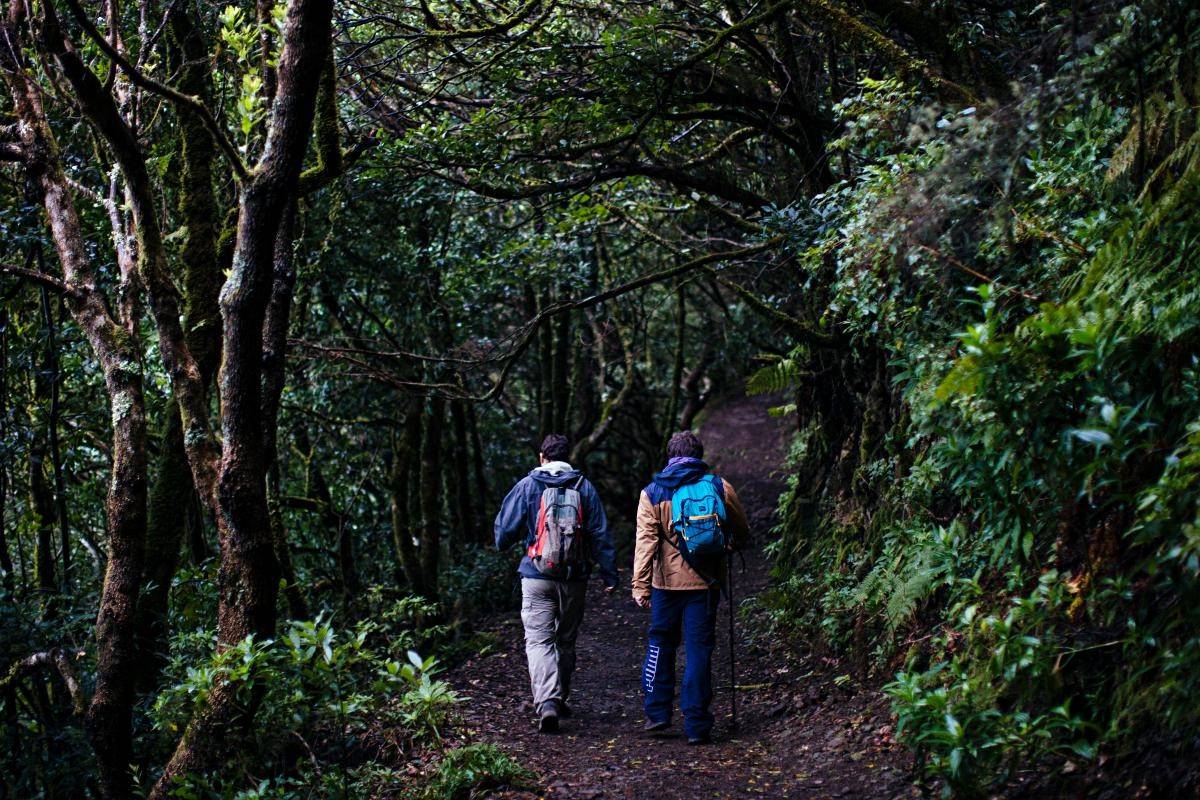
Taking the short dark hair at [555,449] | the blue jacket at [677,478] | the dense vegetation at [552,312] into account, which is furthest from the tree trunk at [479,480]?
the blue jacket at [677,478]

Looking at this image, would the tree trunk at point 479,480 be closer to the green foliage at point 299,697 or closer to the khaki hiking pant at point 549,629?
the khaki hiking pant at point 549,629

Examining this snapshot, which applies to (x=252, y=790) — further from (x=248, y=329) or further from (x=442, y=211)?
(x=442, y=211)

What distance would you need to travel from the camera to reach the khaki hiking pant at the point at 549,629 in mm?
7410

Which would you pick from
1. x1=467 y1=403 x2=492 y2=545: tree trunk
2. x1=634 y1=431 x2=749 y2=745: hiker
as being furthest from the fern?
x1=467 y1=403 x2=492 y2=545: tree trunk

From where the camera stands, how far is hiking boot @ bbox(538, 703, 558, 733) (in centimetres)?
731

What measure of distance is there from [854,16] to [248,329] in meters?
5.54

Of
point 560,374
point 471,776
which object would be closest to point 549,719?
point 471,776

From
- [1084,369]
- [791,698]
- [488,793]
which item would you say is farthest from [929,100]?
[488,793]

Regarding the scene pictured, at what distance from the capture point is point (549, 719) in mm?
7316

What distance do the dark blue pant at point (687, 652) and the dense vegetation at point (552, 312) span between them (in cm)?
122

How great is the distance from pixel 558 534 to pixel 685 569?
1.06m

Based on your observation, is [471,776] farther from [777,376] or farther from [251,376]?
[777,376]

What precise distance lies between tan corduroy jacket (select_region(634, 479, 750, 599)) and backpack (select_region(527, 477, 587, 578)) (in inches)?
23.0

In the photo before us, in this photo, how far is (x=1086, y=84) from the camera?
13.6ft
